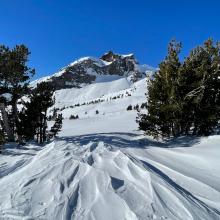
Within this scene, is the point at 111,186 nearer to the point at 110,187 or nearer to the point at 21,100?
the point at 110,187

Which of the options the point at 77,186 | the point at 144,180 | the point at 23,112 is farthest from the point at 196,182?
the point at 23,112

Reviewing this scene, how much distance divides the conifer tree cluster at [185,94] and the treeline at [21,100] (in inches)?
242

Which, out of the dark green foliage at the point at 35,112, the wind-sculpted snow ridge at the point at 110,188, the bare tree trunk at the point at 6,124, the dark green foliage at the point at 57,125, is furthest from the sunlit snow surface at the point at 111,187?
the bare tree trunk at the point at 6,124

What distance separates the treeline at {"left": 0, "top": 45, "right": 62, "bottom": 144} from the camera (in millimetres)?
18094

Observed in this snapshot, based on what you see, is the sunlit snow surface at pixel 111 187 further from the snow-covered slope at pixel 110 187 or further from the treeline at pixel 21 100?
the treeline at pixel 21 100

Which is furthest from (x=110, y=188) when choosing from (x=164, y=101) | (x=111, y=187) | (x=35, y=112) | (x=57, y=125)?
(x=57, y=125)

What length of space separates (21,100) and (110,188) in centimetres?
1405

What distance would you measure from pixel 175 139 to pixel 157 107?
188 centimetres

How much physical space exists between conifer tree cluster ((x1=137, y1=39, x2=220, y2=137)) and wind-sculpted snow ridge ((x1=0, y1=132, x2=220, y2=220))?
4364 millimetres

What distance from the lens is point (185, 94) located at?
15.8m

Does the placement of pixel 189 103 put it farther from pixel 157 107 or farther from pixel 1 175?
pixel 1 175

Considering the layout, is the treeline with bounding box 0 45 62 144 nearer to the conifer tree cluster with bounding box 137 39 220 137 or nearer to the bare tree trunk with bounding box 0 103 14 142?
the bare tree trunk with bounding box 0 103 14 142

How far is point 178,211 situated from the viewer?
594 cm

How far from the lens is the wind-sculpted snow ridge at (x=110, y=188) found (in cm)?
593
